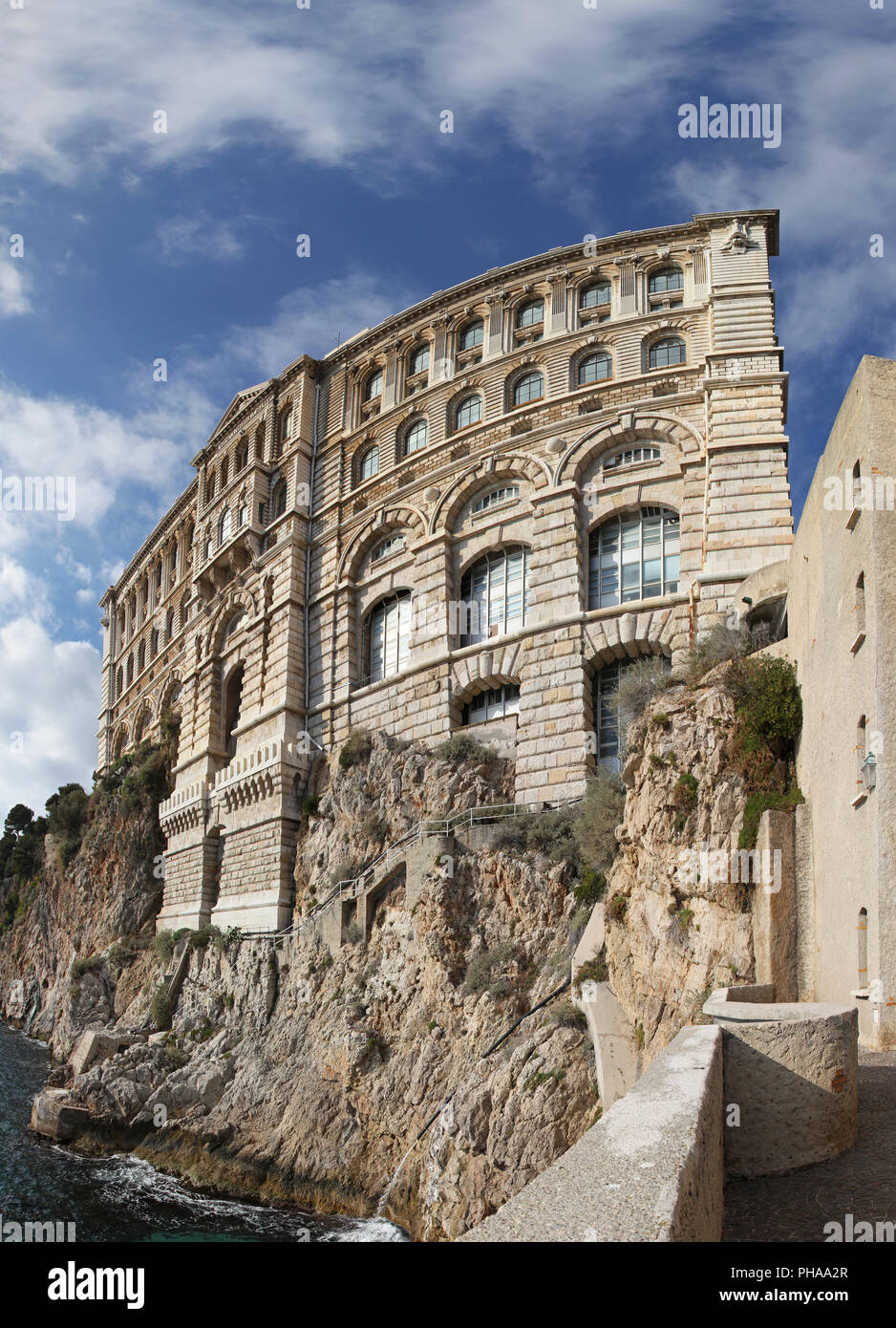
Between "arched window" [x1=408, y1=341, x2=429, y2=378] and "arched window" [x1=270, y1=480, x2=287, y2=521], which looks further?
"arched window" [x1=270, y1=480, x2=287, y2=521]

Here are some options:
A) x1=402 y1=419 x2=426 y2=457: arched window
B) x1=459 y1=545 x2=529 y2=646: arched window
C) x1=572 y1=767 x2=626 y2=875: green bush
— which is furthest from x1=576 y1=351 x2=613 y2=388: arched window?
x1=572 y1=767 x2=626 y2=875: green bush

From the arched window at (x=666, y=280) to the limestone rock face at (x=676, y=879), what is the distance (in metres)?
15.6

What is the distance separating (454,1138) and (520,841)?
6327mm

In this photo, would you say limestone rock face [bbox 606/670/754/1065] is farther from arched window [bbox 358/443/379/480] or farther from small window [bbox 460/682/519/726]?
arched window [bbox 358/443/379/480]

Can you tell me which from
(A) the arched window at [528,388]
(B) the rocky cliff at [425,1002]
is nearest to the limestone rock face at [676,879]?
(B) the rocky cliff at [425,1002]

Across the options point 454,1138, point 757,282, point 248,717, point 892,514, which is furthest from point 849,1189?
point 248,717

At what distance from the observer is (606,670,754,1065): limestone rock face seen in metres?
12.9

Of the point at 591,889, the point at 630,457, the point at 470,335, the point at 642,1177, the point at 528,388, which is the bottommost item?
the point at 642,1177

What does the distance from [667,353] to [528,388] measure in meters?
4.15

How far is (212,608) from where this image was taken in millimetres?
37750

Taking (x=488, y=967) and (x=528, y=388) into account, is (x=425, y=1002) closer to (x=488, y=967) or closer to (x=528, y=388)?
(x=488, y=967)

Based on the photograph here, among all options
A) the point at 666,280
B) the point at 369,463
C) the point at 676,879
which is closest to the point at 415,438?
the point at 369,463

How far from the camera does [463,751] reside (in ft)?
78.1

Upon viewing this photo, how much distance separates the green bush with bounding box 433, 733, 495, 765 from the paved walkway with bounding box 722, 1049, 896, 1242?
691 inches
